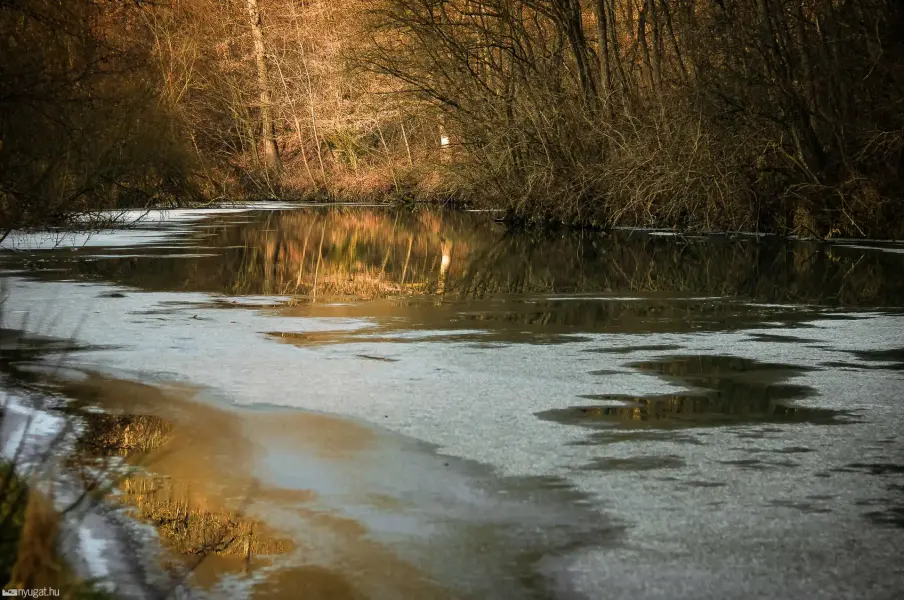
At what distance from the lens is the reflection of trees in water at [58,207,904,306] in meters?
12.1

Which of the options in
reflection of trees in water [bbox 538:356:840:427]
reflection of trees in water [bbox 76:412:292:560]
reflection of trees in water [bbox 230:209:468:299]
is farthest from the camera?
reflection of trees in water [bbox 230:209:468:299]

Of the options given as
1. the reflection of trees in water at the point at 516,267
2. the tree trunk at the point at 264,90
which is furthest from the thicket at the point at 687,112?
the tree trunk at the point at 264,90

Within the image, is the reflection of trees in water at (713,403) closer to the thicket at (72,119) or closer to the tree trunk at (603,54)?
the thicket at (72,119)

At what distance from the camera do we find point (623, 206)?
2241 centimetres

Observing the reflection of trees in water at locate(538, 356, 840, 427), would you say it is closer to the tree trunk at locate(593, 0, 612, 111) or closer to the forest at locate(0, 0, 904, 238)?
the forest at locate(0, 0, 904, 238)

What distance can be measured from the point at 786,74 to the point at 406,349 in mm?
11827

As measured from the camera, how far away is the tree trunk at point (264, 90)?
4438 centimetres

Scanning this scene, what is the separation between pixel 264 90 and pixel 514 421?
40.3m

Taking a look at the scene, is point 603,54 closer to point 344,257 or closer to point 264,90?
point 344,257

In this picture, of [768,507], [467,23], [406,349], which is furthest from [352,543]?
[467,23]

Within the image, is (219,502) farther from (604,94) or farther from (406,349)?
(604,94)

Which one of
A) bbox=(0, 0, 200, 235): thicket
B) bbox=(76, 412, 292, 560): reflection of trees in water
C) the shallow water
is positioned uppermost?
bbox=(0, 0, 200, 235): thicket

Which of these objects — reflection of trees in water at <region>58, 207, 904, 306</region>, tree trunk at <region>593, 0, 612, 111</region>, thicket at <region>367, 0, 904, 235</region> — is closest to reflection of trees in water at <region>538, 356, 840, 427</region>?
reflection of trees in water at <region>58, 207, 904, 306</region>

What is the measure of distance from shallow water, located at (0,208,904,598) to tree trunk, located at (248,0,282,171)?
105 feet
